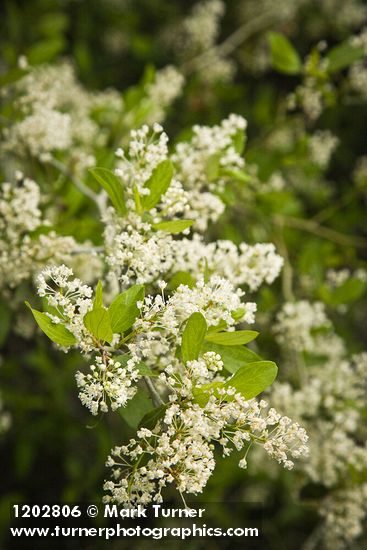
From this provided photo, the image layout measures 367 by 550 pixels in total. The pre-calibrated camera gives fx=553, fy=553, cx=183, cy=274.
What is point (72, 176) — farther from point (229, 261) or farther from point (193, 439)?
point (193, 439)

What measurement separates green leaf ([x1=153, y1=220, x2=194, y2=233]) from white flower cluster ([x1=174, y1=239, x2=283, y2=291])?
93mm

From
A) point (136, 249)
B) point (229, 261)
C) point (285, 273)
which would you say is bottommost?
point (136, 249)

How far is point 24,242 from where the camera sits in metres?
1.80

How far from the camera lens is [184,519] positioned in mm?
3461

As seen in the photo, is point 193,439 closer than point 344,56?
Yes

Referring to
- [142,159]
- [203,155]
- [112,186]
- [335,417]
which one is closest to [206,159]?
[203,155]

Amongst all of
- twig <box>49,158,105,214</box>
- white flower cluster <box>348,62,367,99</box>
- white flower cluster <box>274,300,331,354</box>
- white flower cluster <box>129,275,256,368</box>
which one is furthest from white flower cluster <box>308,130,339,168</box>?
white flower cluster <box>129,275,256,368</box>

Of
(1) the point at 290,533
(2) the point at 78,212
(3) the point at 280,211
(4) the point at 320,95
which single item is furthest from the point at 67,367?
(4) the point at 320,95

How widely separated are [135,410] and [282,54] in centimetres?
190

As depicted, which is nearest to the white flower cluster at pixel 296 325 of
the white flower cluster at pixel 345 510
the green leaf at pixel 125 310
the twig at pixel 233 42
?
the white flower cluster at pixel 345 510

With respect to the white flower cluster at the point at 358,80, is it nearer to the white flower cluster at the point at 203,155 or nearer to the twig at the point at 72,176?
the white flower cluster at the point at 203,155

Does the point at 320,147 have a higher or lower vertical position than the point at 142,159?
higher

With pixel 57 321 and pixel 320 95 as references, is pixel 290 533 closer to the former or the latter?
pixel 320 95

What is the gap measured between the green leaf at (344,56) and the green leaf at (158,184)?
55.3 inches
